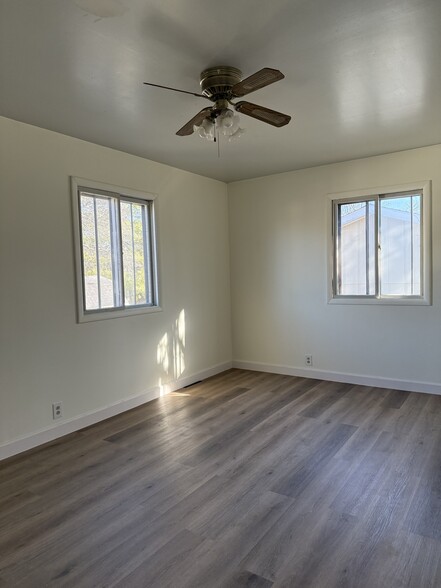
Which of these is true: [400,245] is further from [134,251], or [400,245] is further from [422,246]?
[134,251]

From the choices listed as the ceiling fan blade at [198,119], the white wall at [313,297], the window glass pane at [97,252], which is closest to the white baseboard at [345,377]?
the white wall at [313,297]

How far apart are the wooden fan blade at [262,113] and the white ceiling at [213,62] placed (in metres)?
0.23

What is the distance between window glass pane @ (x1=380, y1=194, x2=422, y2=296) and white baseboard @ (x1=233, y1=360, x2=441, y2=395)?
972mm

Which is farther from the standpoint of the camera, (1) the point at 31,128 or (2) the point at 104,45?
(1) the point at 31,128

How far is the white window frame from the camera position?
13.4 feet

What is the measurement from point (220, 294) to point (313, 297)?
1.25m

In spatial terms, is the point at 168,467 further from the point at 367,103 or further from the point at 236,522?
the point at 367,103

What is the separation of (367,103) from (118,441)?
326cm

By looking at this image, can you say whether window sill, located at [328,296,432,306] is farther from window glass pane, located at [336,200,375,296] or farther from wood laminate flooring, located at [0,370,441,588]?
wood laminate flooring, located at [0,370,441,588]

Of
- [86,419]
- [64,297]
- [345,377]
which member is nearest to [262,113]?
→ [64,297]

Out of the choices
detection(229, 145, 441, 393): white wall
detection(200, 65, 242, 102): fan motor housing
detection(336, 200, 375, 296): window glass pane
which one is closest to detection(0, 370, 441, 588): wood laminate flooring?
detection(229, 145, 441, 393): white wall

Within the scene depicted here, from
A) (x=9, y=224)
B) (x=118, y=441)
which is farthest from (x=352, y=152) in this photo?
(x=118, y=441)

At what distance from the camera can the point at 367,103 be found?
9.62ft

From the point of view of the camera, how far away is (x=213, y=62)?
2270 millimetres
